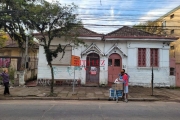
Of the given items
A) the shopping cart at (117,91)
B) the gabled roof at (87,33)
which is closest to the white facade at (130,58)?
the gabled roof at (87,33)

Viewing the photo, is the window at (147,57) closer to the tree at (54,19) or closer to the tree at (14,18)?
the tree at (54,19)

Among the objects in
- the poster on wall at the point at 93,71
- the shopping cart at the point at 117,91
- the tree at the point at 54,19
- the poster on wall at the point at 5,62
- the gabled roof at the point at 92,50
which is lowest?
the shopping cart at the point at 117,91

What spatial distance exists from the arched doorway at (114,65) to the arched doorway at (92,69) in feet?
3.74

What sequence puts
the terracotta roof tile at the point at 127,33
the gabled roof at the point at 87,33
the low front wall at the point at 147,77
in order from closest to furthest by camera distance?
the gabled roof at the point at 87,33 → the low front wall at the point at 147,77 → the terracotta roof tile at the point at 127,33

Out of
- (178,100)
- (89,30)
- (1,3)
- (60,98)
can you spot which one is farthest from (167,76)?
(1,3)

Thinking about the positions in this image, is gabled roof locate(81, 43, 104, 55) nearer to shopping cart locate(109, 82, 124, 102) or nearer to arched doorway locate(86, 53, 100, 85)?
arched doorway locate(86, 53, 100, 85)

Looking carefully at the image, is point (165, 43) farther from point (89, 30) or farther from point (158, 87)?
point (89, 30)

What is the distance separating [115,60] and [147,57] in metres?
2.99

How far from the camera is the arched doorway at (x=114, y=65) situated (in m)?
17.8

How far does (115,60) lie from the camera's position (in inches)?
706

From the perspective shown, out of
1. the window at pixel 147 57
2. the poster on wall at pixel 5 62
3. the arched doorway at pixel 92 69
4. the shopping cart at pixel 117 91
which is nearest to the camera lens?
the shopping cart at pixel 117 91

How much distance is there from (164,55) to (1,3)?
15291 millimetres

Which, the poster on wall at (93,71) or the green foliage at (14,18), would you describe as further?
the poster on wall at (93,71)

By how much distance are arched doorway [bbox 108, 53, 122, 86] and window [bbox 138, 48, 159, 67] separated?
1911mm
